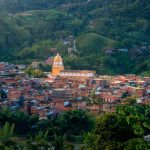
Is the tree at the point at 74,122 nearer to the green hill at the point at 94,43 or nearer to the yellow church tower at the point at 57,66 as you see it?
the yellow church tower at the point at 57,66

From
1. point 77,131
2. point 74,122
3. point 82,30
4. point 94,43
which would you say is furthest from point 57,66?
point 77,131

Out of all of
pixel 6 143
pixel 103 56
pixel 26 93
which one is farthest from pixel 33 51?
pixel 6 143

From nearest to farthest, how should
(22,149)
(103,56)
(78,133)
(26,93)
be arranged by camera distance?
(22,149)
(78,133)
(26,93)
(103,56)

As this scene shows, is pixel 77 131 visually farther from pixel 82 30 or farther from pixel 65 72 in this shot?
pixel 82 30

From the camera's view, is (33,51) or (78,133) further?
(33,51)

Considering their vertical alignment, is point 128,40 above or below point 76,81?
above

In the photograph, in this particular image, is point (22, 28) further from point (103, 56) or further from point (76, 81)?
point (76, 81)
